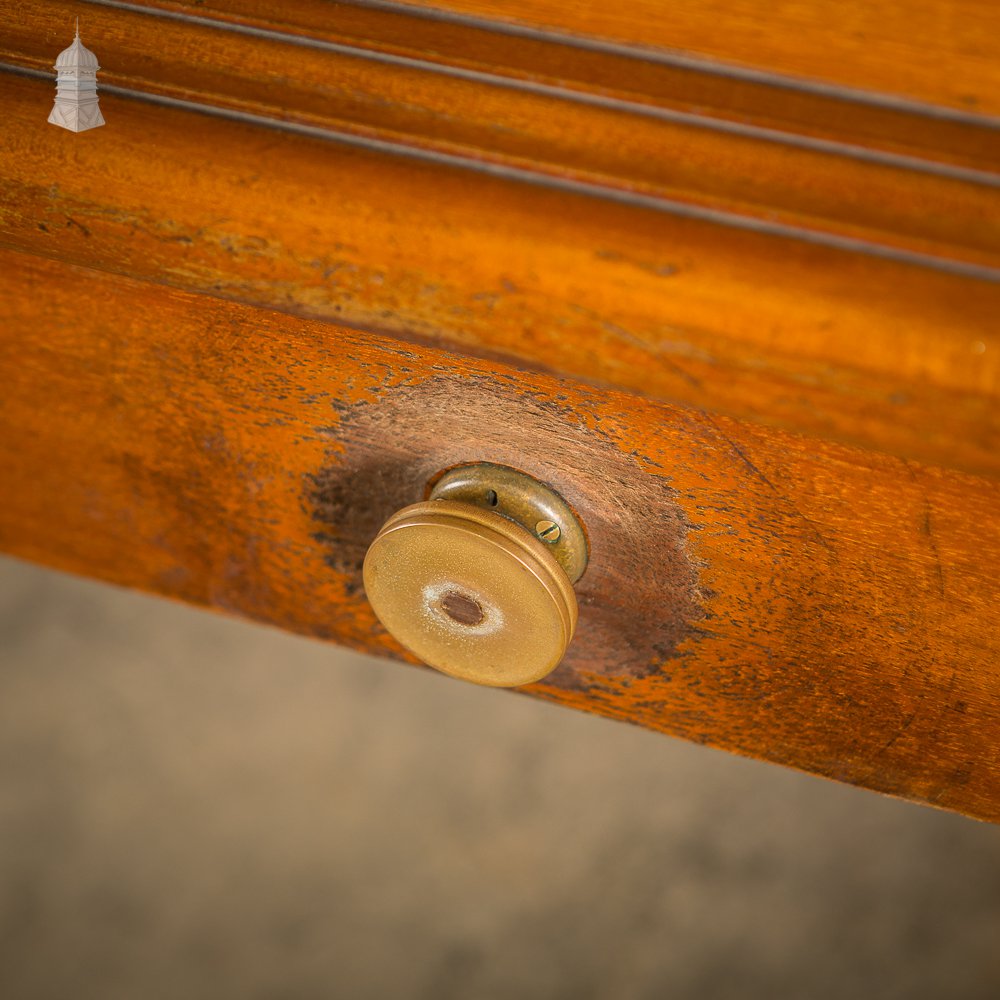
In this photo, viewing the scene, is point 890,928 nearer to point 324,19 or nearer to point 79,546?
point 79,546

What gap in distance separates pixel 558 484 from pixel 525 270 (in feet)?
0.57

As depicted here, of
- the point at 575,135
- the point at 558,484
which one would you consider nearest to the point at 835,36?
the point at 575,135

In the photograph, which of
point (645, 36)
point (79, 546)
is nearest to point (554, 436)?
point (645, 36)

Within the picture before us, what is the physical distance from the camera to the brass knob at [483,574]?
516 millimetres

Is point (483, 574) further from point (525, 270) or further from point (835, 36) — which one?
point (835, 36)

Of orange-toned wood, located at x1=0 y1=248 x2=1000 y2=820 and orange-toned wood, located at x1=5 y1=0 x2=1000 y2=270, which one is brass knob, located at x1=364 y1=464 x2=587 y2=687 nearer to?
orange-toned wood, located at x1=0 y1=248 x2=1000 y2=820

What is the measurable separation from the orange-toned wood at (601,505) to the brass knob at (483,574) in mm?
17

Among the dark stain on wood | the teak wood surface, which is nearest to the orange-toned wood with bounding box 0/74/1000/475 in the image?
the teak wood surface

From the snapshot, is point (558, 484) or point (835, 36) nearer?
point (835, 36)

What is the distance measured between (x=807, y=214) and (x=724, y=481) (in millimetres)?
162

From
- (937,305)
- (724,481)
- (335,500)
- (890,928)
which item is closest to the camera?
(937,305)

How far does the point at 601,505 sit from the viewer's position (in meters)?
0.54

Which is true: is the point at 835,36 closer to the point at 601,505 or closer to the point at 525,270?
the point at 525,270

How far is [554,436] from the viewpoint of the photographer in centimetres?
52
